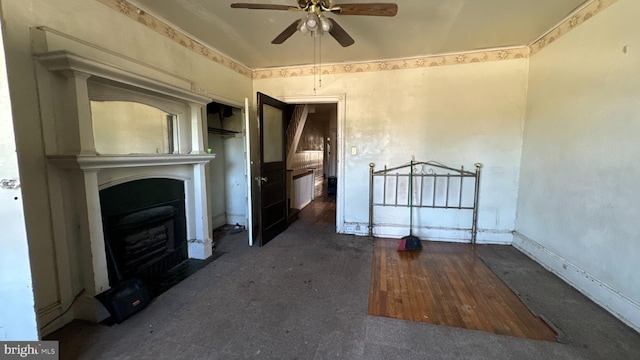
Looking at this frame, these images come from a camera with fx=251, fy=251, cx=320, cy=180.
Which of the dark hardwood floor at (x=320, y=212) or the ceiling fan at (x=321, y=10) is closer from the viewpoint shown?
the ceiling fan at (x=321, y=10)

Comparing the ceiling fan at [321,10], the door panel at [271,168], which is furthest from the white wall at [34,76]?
the door panel at [271,168]

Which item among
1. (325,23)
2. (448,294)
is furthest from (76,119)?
(448,294)

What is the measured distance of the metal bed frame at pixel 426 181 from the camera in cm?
334

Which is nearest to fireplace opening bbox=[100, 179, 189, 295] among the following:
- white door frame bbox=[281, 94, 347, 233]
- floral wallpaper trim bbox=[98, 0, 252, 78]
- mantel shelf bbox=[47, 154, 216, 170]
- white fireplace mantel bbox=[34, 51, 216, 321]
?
white fireplace mantel bbox=[34, 51, 216, 321]

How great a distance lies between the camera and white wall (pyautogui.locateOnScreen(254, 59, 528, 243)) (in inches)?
125

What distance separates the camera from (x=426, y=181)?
3490 millimetres

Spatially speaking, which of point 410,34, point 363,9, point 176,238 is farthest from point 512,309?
point 176,238

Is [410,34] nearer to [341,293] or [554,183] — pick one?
[554,183]

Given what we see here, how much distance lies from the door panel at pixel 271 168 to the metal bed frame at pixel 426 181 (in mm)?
1326

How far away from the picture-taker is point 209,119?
3846mm

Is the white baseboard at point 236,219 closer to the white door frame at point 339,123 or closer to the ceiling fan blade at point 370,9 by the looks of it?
the white door frame at point 339,123

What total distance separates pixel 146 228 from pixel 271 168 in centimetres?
159

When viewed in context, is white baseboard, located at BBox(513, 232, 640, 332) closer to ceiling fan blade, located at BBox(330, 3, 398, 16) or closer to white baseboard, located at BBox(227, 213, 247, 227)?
ceiling fan blade, located at BBox(330, 3, 398, 16)

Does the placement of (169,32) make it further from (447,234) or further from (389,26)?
(447,234)
